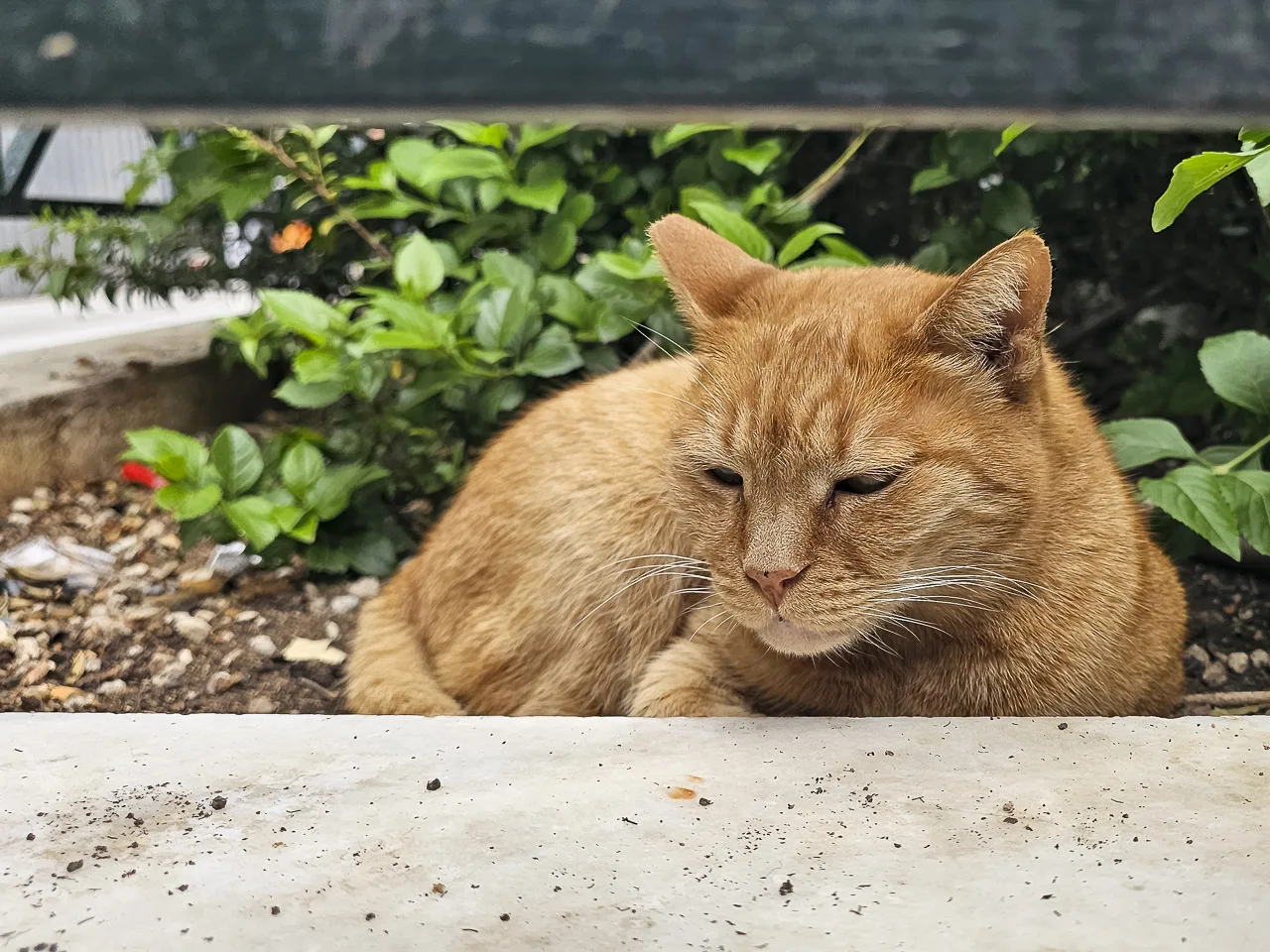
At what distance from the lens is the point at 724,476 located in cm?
200

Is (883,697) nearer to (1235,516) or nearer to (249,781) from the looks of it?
(1235,516)

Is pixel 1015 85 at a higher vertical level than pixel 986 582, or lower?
higher

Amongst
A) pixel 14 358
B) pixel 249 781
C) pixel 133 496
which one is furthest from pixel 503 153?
pixel 249 781

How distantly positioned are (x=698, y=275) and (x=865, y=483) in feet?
1.97

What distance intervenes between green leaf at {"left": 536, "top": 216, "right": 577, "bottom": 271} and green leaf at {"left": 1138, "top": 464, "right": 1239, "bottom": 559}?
6.00ft

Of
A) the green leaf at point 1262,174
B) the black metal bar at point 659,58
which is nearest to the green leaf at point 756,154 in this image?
the green leaf at point 1262,174

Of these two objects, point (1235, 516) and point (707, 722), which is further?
point (1235, 516)

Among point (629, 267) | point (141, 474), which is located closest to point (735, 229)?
point (629, 267)

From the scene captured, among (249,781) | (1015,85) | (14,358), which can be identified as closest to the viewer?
(1015,85)

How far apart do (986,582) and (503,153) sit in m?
2.21

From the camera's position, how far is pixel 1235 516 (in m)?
2.17

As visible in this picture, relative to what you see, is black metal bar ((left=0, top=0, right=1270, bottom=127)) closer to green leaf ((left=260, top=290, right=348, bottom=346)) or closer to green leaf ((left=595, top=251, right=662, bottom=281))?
green leaf ((left=595, top=251, right=662, bottom=281))

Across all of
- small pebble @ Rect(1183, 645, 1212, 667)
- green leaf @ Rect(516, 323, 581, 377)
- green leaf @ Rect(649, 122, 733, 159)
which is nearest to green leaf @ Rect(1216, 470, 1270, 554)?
small pebble @ Rect(1183, 645, 1212, 667)

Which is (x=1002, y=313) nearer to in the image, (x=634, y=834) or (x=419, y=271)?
(x=634, y=834)
